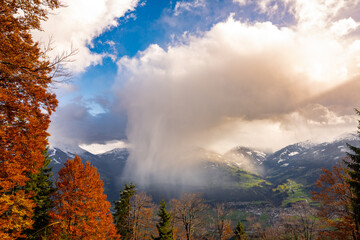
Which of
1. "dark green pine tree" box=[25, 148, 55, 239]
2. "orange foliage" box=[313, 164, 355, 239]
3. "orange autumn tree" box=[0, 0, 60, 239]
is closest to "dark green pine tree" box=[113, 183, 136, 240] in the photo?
"dark green pine tree" box=[25, 148, 55, 239]

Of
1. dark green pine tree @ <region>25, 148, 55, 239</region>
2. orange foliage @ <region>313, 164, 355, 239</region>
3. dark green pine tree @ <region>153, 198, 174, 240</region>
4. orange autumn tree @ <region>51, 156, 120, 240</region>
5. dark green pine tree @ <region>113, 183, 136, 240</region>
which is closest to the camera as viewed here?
orange foliage @ <region>313, 164, 355, 239</region>

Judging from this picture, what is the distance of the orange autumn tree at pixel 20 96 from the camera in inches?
364

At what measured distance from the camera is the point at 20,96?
11.4 metres

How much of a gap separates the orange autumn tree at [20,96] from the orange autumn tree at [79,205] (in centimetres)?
1279

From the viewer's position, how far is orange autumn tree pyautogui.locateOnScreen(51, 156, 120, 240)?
1012 inches

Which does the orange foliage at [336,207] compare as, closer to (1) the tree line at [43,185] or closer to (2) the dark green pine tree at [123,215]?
(1) the tree line at [43,185]

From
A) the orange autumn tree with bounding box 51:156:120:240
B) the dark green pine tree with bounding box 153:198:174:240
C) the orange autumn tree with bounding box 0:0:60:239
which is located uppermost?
the orange autumn tree with bounding box 0:0:60:239

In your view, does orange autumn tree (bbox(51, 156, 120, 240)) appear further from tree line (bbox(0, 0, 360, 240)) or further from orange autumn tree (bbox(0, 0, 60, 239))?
orange autumn tree (bbox(0, 0, 60, 239))

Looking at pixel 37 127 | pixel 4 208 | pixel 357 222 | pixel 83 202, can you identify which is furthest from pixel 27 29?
pixel 357 222

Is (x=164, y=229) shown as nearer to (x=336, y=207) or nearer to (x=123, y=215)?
(x=123, y=215)

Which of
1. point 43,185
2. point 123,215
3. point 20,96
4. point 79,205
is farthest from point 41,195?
point 20,96

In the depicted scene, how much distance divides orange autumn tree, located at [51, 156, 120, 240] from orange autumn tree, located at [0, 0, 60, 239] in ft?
42.0

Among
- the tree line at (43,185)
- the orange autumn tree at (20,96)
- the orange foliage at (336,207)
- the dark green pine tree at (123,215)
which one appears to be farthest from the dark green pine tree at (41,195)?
the orange foliage at (336,207)

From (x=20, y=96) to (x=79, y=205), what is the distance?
21.1 metres
